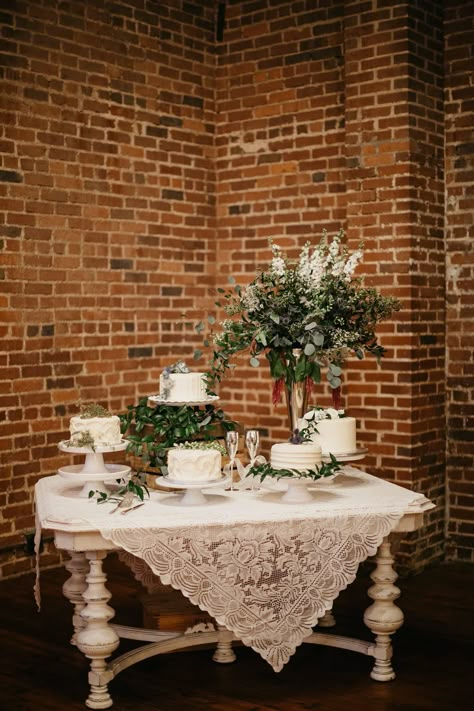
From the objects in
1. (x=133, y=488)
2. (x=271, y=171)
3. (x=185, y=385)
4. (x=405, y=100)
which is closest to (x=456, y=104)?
(x=405, y=100)

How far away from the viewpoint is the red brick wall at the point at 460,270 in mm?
5324

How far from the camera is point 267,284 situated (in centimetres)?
389

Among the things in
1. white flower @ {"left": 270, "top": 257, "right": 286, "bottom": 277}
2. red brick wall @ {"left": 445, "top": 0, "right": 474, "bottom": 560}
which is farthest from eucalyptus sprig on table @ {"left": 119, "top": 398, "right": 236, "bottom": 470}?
red brick wall @ {"left": 445, "top": 0, "right": 474, "bottom": 560}

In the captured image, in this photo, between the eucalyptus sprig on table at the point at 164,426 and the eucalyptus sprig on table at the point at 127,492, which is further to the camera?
the eucalyptus sprig on table at the point at 164,426

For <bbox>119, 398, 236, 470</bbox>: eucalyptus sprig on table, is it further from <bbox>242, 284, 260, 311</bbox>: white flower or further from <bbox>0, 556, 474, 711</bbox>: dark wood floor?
<bbox>0, 556, 474, 711</bbox>: dark wood floor

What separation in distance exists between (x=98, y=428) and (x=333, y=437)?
89cm

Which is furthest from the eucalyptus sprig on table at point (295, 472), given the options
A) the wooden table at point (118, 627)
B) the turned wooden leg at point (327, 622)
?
the turned wooden leg at point (327, 622)

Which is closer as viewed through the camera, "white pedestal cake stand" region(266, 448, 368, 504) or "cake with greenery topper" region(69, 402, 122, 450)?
"white pedestal cake stand" region(266, 448, 368, 504)

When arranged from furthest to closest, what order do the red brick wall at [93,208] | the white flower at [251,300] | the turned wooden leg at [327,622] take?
the red brick wall at [93,208] → the turned wooden leg at [327,622] → the white flower at [251,300]

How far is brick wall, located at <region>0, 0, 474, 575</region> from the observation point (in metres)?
5.10

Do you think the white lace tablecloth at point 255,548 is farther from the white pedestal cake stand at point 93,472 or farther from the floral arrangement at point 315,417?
the floral arrangement at point 315,417

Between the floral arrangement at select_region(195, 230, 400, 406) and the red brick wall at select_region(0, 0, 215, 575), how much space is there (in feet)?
5.35

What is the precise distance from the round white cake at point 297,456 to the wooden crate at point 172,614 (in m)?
0.92

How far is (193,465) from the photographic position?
338cm
